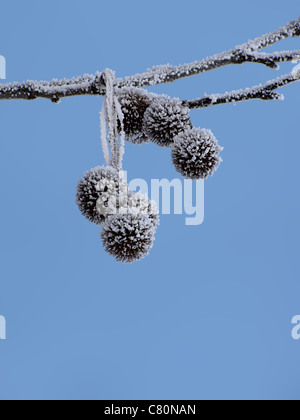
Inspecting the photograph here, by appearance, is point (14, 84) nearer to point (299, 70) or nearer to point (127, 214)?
point (127, 214)

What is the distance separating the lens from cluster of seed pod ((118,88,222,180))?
706mm

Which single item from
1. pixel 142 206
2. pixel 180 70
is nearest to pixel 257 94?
pixel 180 70

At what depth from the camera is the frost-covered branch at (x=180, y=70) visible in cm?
72

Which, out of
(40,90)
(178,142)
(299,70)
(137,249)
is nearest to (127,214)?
(137,249)

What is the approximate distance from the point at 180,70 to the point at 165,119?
9 cm

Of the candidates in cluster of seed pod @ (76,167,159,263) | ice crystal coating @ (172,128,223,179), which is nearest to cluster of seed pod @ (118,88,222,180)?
ice crystal coating @ (172,128,223,179)

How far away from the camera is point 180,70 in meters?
0.73

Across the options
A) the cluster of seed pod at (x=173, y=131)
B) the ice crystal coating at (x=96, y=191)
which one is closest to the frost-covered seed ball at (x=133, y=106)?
the cluster of seed pod at (x=173, y=131)

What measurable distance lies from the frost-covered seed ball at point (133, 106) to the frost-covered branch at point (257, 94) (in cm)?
7

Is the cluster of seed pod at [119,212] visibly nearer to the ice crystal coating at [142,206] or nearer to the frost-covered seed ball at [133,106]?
the ice crystal coating at [142,206]

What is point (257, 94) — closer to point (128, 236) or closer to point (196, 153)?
point (196, 153)

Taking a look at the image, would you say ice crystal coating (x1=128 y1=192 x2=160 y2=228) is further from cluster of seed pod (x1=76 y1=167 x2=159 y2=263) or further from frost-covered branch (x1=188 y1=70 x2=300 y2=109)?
frost-covered branch (x1=188 y1=70 x2=300 y2=109)

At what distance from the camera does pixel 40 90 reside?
748 millimetres

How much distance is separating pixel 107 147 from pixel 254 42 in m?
0.30
